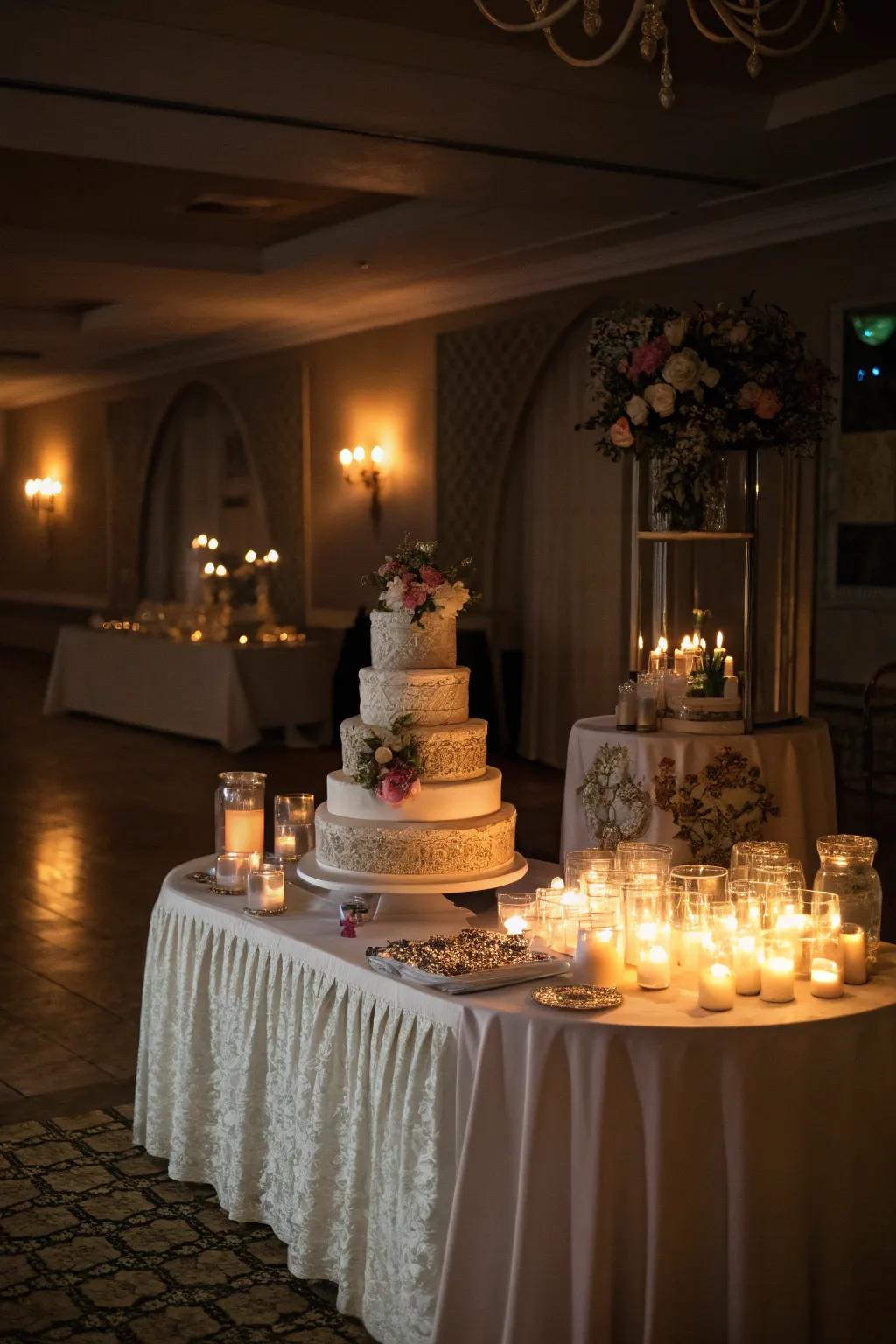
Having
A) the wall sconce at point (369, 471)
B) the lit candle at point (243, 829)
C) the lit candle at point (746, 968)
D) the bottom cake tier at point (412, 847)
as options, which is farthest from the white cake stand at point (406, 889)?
the wall sconce at point (369, 471)

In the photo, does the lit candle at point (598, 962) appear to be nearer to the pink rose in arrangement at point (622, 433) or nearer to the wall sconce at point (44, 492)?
the pink rose in arrangement at point (622, 433)

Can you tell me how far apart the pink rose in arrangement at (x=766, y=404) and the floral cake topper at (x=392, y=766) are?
72.2 inches

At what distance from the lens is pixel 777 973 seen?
2738 mm

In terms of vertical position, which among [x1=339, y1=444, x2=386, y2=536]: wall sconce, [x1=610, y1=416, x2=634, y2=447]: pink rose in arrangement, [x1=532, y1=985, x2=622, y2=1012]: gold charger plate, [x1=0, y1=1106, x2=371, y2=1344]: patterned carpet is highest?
[x1=339, y1=444, x2=386, y2=536]: wall sconce

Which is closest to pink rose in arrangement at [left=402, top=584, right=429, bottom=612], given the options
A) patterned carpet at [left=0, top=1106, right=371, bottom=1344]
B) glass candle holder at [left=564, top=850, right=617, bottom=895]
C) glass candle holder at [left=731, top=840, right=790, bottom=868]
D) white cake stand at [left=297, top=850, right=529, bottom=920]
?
white cake stand at [left=297, top=850, right=529, bottom=920]

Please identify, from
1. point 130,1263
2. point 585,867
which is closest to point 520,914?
point 585,867

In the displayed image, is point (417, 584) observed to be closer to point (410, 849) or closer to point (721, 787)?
point (410, 849)

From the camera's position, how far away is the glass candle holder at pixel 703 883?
2.98 metres

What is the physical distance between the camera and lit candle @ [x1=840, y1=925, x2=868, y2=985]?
2.85m

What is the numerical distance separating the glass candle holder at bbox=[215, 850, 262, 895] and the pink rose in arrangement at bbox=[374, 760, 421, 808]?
0.43 meters

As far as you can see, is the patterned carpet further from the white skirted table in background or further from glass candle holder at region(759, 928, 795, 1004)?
glass candle holder at region(759, 928, 795, 1004)

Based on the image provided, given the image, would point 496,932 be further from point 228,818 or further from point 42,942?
point 42,942

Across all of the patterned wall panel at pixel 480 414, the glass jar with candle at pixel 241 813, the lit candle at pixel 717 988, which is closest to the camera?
the lit candle at pixel 717 988

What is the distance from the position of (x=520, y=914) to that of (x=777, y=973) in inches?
26.5
